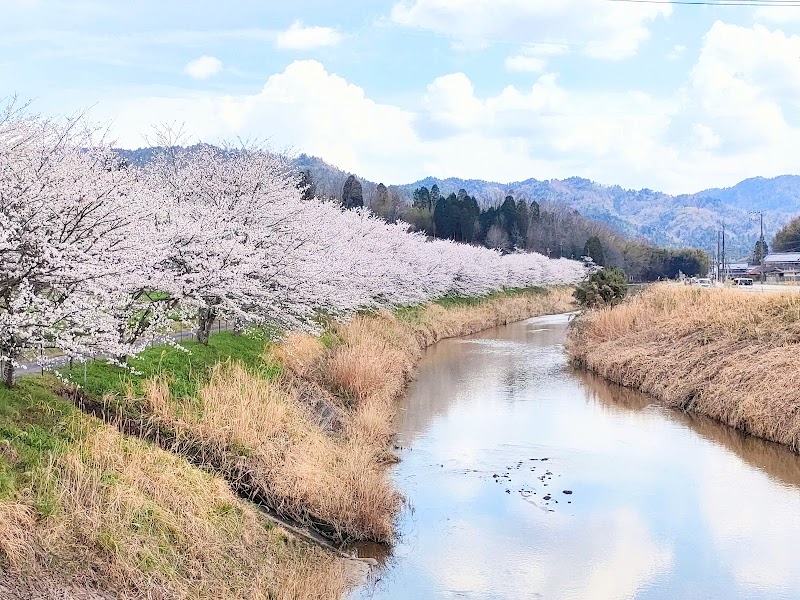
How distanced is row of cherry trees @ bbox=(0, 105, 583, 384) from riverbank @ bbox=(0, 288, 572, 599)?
1.03 meters

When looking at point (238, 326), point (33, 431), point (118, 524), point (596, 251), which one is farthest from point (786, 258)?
point (118, 524)

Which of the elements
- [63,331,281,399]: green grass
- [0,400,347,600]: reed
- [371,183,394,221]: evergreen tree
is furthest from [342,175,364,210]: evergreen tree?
[0,400,347,600]: reed

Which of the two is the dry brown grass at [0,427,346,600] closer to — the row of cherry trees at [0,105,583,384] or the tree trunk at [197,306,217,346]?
the row of cherry trees at [0,105,583,384]

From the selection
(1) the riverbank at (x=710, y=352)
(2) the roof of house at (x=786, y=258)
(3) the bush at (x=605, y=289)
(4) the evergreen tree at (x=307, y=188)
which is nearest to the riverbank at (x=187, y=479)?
(1) the riverbank at (x=710, y=352)

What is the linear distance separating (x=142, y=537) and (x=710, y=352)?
19.6 metres

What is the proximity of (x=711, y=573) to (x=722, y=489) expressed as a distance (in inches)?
176

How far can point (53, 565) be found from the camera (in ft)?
27.2

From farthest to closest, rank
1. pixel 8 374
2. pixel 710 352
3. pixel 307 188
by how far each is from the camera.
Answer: pixel 307 188 → pixel 710 352 → pixel 8 374

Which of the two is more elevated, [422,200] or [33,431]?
[422,200]

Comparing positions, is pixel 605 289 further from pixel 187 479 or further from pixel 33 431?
pixel 33 431

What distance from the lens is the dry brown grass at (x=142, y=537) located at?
834 centimetres

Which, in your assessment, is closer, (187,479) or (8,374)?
(187,479)

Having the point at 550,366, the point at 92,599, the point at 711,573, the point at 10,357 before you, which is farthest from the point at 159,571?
the point at 550,366

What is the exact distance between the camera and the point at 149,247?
12117 millimetres
